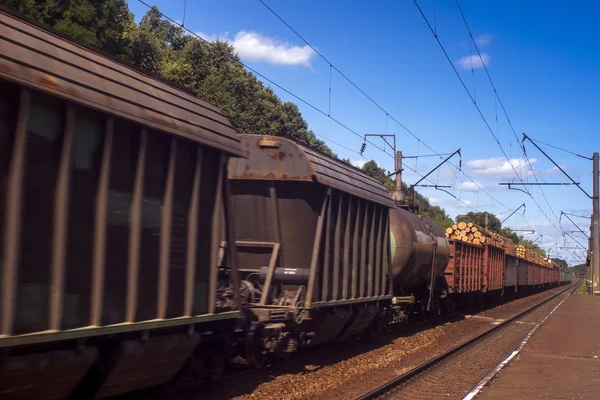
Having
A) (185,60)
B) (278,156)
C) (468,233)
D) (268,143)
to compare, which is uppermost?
(185,60)

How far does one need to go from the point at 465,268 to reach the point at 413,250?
7.91 meters

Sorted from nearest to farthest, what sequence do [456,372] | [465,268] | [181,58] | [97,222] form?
[97,222] → [456,372] → [465,268] → [181,58]

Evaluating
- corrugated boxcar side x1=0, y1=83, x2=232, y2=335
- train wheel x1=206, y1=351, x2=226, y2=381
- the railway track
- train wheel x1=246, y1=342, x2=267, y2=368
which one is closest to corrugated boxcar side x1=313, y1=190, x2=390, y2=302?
train wheel x1=246, y1=342, x2=267, y2=368

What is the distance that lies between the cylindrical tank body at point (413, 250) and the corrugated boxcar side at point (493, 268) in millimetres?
8226

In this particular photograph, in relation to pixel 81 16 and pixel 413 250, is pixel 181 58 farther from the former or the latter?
pixel 413 250

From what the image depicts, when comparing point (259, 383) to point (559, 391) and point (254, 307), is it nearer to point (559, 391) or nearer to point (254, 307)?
point (254, 307)

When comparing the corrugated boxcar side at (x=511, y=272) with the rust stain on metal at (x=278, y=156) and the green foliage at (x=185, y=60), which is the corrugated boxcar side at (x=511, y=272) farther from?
the rust stain on metal at (x=278, y=156)

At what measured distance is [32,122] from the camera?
4703 millimetres

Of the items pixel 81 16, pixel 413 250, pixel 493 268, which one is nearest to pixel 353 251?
pixel 413 250

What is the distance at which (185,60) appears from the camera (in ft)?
136

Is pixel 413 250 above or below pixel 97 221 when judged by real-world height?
above

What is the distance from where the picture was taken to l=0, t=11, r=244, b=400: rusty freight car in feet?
15.0

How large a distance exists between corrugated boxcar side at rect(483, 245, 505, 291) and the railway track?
32.4 ft

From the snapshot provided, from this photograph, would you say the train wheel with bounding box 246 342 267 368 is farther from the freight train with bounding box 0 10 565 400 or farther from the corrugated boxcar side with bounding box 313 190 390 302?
the corrugated boxcar side with bounding box 313 190 390 302
